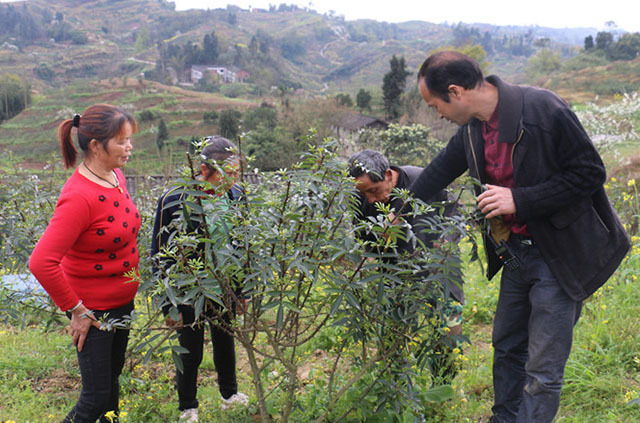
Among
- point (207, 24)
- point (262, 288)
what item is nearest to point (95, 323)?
point (262, 288)

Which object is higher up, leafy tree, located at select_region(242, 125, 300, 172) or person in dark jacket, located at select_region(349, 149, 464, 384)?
person in dark jacket, located at select_region(349, 149, 464, 384)

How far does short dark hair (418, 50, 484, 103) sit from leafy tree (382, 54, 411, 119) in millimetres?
37928

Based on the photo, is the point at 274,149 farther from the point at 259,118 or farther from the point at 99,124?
the point at 99,124

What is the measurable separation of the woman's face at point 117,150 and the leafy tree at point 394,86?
3813 cm

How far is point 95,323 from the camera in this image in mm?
1933

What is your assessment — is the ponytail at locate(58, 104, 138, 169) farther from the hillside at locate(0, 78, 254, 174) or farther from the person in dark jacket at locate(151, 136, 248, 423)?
the hillside at locate(0, 78, 254, 174)

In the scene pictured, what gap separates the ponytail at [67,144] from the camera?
206 centimetres

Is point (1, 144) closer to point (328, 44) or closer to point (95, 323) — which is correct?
point (95, 323)

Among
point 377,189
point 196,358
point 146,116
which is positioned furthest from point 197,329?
point 146,116

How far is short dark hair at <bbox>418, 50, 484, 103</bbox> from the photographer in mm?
1827

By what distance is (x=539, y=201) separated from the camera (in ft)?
5.66

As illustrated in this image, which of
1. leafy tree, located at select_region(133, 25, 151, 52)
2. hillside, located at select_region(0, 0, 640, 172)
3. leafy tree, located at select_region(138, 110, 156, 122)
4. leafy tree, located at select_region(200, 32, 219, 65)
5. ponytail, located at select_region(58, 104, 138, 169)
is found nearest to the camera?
ponytail, located at select_region(58, 104, 138, 169)

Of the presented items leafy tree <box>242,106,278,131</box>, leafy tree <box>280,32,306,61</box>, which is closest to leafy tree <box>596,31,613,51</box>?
leafy tree <box>242,106,278,131</box>

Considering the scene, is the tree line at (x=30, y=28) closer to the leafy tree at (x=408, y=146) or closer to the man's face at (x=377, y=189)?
the leafy tree at (x=408, y=146)
